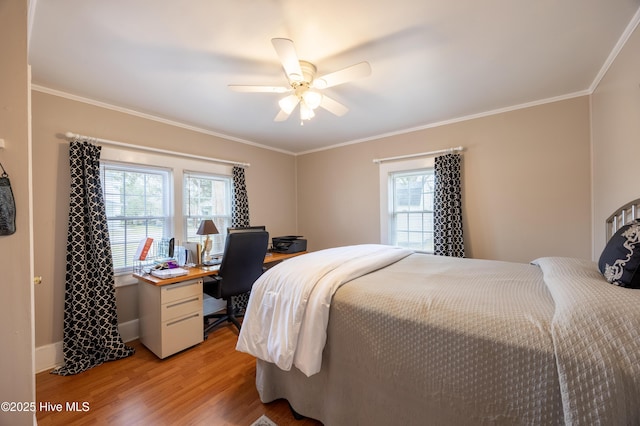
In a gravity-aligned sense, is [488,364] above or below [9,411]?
above

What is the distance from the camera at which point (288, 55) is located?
4.67 ft

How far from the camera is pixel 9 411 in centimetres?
108

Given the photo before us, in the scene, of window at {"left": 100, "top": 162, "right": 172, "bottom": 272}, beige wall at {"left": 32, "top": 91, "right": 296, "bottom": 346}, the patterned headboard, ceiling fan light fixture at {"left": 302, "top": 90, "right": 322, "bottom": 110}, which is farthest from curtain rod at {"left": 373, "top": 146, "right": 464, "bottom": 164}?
window at {"left": 100, "top": 162, "right": 172, "bottom": 272}

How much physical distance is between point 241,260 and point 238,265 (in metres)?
0.06

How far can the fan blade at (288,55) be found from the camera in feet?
4.31

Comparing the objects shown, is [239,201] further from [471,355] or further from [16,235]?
[471,355]

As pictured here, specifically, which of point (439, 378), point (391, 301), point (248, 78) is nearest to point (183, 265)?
point (248, 78)

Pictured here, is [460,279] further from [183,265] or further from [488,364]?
[183,265]

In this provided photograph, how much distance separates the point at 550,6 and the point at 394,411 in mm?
2243

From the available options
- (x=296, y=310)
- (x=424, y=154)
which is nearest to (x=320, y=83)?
(x=296, y=310)

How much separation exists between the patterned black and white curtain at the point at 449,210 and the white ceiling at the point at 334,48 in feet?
2.14

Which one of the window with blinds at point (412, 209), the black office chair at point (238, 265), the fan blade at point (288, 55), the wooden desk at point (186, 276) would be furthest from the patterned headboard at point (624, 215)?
the wooden desk at point (186, 276)

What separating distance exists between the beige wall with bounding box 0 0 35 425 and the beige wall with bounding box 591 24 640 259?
10.7 feet

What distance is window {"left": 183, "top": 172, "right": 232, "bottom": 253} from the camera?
313cm
